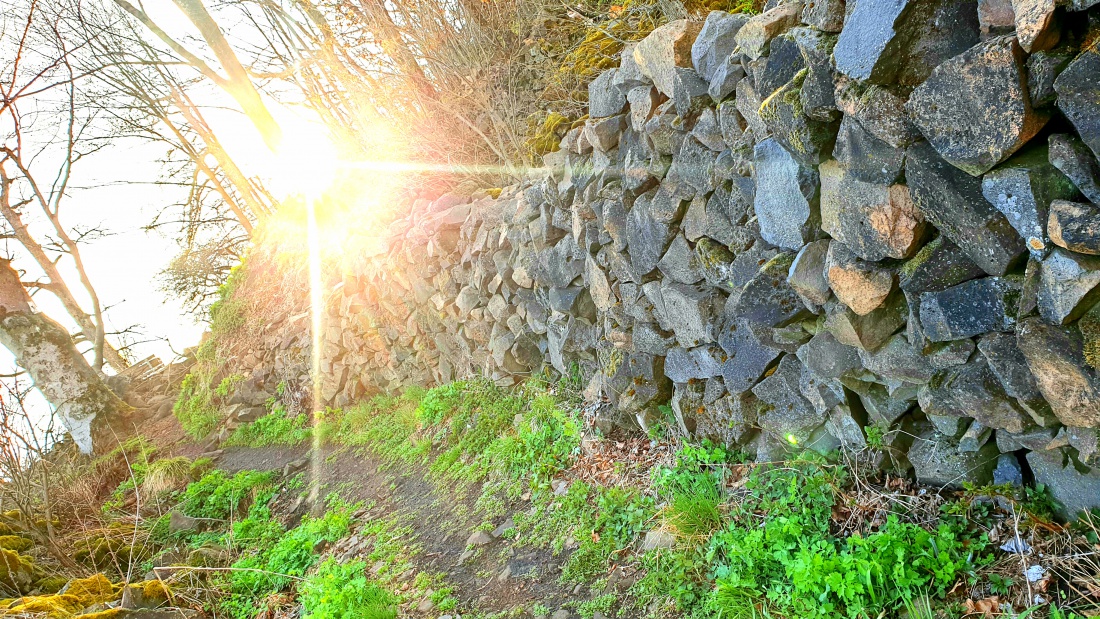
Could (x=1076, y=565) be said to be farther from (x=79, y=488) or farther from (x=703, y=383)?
(x=79, y=488)

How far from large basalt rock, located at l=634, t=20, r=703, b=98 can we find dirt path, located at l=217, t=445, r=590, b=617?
122 inches

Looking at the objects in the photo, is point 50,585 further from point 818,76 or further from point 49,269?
point 49,269

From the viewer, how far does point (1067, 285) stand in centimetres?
179

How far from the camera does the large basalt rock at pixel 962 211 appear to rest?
1.97 metres

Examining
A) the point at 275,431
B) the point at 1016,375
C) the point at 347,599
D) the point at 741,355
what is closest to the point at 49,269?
the point at 275,431

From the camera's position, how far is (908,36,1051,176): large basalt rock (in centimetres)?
177

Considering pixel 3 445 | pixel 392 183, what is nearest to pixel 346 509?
pixel 3 445

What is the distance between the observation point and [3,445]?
6.07 meters

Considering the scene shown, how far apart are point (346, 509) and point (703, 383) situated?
3.91m

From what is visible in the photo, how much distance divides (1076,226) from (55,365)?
46.3 ft

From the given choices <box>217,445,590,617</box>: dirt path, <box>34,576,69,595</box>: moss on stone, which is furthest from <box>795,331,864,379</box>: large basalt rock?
<box>34,576,69,595</box>: moss on stone

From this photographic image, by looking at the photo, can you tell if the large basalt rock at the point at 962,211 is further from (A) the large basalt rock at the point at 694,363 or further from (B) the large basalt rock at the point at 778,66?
(A) the large basalt rock at the point at 694,363

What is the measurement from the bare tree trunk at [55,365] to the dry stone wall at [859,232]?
10.8 m

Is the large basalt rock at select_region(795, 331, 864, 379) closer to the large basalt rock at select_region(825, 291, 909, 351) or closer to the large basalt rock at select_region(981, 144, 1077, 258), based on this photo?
the large basalt rock at select_region(825, 291, 909, 351)
